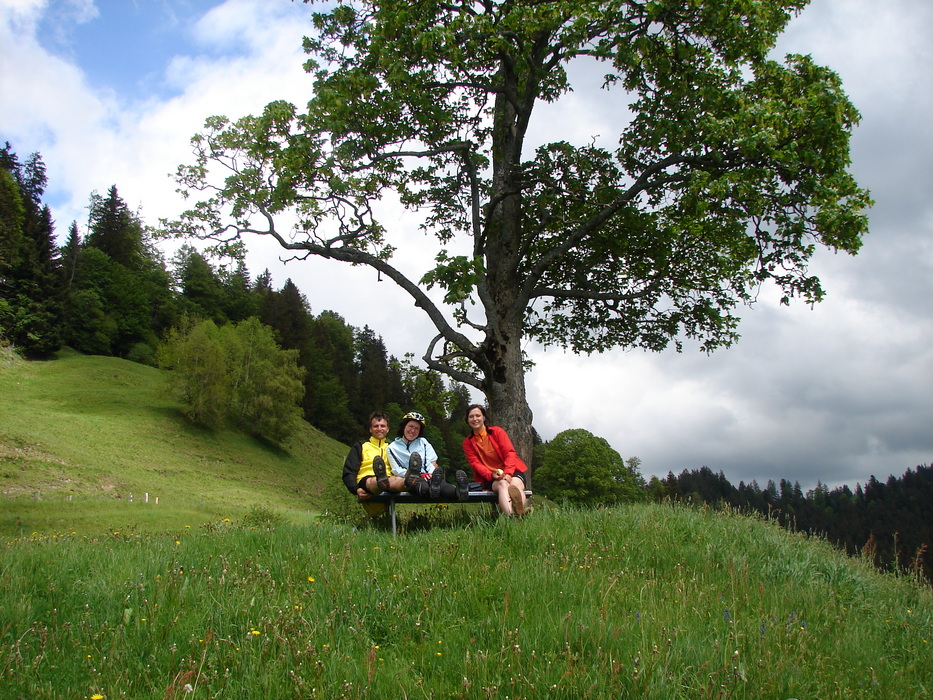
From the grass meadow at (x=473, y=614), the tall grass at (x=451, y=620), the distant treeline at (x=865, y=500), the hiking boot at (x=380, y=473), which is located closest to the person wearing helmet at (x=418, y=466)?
the hiking boot at (x=380, y=473)

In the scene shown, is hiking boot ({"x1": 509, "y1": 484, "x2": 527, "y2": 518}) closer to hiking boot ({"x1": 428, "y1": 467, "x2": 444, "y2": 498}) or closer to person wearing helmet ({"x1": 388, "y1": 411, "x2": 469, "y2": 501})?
person wearing helmet ({"x1": 388, "y1": 411, "x2": 469, "y2": 501})

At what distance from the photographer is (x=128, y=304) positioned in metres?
85.5

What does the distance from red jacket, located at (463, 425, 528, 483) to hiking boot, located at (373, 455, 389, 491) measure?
122 cm

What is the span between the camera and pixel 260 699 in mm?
3482

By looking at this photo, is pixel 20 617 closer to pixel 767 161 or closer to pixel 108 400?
pixel 767 161

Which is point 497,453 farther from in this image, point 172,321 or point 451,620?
point 172,321

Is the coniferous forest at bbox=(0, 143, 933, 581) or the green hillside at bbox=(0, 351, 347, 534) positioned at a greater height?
the coniferous forest at bbox=(0, 143, 933, 581)

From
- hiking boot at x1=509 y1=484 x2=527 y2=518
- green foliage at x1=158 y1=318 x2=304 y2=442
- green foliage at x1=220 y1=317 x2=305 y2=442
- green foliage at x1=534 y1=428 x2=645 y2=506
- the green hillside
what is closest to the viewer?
hiking boot at x1=509 y1=484 x2=527 y2=518

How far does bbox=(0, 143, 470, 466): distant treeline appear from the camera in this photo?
Result: 7069 cm

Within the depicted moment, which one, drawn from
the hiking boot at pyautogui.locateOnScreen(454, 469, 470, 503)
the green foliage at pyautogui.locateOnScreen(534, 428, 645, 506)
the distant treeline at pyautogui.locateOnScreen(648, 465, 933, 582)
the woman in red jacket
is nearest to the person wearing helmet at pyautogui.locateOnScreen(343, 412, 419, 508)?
the hiking boot at pyautogui.locateOnScreen(454, 469, 470, 503)

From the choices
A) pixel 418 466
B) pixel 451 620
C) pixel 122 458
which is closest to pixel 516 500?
pixel 418 466

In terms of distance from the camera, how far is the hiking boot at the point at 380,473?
8.59 meters

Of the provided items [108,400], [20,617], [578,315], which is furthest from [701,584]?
[108,400]

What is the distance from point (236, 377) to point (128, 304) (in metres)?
28.0
